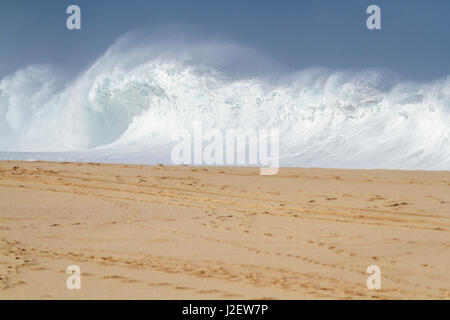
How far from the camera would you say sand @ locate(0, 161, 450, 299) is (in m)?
5.14

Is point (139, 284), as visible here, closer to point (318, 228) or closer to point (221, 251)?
point (221, 251)

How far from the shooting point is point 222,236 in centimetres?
764

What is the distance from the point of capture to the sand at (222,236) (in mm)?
5137

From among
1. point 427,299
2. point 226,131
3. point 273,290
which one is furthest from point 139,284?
point 226,131

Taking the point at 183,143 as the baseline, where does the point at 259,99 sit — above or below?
above

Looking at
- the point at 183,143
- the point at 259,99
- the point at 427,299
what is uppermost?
the point at 259,99

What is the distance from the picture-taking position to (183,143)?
98.0ft

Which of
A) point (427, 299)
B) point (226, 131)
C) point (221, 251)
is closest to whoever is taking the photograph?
point (427, 299)

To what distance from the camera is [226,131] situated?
1166 inches

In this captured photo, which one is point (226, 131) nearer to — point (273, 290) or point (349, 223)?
point (349, 223)
